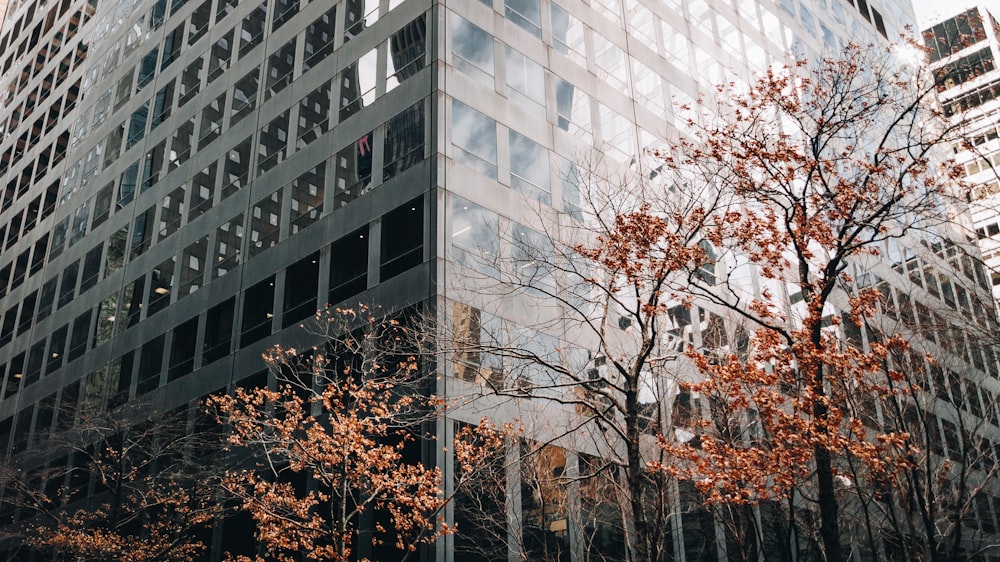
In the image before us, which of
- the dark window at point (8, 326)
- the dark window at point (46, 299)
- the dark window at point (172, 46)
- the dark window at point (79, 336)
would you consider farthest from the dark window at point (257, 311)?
the dark window at point (8, 326)

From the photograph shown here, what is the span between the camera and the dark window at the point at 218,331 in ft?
121

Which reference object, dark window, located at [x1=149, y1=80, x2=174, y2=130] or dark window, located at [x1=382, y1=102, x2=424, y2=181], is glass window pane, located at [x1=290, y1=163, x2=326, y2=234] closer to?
dark window, located at [x1=382, y1=102, x2=424, y2=181]

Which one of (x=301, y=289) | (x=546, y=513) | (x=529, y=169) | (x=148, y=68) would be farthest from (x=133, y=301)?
(x=546, y=513)

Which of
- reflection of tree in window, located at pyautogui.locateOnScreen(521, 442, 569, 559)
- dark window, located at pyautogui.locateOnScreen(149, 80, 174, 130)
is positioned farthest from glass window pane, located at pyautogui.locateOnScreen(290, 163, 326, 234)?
dark window, located at pyautogui.locateOnScreen(149, 80, 174, 130)

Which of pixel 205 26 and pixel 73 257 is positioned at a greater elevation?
pixel 205 26

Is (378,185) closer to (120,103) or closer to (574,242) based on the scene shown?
(574,242)

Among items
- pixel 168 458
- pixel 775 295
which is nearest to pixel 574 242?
pixel 775 295

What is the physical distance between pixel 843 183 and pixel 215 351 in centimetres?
2862

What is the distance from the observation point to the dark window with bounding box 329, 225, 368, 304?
31.5 m

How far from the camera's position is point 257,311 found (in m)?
35.9

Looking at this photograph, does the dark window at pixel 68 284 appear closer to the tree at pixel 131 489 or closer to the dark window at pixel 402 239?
the tree at pixel 131 489

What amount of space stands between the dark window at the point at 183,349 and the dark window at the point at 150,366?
40.3 inches

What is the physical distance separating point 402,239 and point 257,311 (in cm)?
919

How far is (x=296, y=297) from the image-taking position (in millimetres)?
34125
